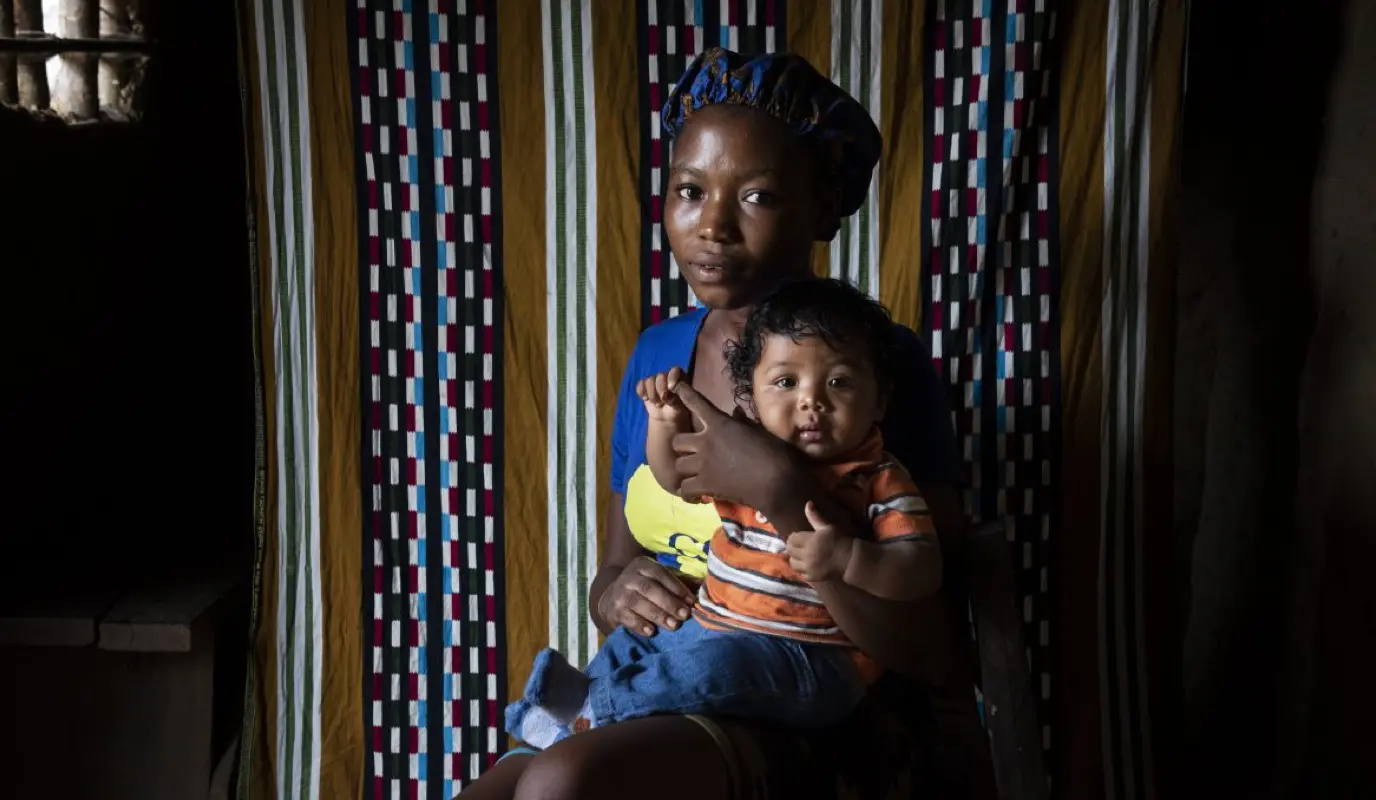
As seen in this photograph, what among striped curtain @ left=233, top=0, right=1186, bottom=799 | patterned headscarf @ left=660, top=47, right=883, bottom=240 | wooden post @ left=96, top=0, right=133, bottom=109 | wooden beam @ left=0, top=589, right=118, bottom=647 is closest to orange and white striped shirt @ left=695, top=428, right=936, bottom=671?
patterned headscarf @ left=660, top=47, right=883, bottom=240

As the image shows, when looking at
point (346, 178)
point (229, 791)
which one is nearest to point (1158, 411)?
point (346, 178)

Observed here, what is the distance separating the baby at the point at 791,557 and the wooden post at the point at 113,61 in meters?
1.69

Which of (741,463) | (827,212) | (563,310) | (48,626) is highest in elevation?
(827,212)

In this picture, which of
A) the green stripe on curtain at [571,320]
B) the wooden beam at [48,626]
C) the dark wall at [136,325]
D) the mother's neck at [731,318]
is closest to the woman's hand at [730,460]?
the mother's neck at [731,318]

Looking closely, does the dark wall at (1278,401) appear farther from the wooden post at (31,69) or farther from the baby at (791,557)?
the wooden post at (31,69)

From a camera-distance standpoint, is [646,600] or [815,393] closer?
[815,393]

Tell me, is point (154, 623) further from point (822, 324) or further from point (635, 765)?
point (822, 324)

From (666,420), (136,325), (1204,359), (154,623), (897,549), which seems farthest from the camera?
(136,325)

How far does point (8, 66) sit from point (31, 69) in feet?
0.13

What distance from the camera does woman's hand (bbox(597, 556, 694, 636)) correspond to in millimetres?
1451

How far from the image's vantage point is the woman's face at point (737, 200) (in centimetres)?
142

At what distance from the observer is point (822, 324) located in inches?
50.3

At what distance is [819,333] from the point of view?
1277 millimetres

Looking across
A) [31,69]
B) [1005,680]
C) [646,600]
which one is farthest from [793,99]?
[31,69]
